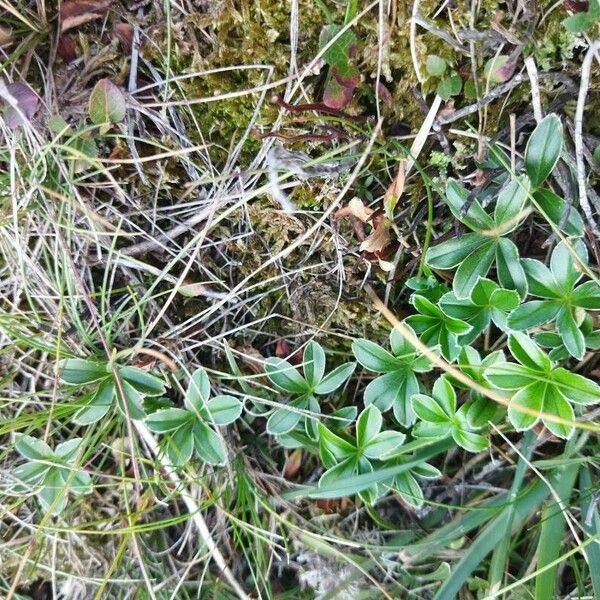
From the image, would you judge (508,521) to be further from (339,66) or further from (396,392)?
(339,66)

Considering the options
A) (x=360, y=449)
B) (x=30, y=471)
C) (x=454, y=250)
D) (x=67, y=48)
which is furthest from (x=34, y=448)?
(x=454, y=250)

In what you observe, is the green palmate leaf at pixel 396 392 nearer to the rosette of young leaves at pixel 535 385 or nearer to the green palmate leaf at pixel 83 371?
the rosette of young leaves at pixel 535 385

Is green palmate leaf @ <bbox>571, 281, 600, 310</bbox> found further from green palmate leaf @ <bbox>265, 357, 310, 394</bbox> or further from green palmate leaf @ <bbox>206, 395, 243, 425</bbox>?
green palmate leaf @ <bbox>206, 395, 243, 425</bbox>

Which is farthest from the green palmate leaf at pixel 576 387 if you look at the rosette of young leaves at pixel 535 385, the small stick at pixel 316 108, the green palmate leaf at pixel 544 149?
the small stick at pixel 316 108

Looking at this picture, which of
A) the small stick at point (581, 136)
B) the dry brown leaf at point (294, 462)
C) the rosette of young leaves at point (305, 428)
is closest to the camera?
the small stick at point (581, 136)

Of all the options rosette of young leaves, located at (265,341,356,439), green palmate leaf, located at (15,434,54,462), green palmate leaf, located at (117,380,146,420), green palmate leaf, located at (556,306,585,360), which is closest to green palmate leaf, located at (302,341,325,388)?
rosette of young leaves, located at (265,341,356,439)

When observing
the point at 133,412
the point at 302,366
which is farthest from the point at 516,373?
the point at 133,412
